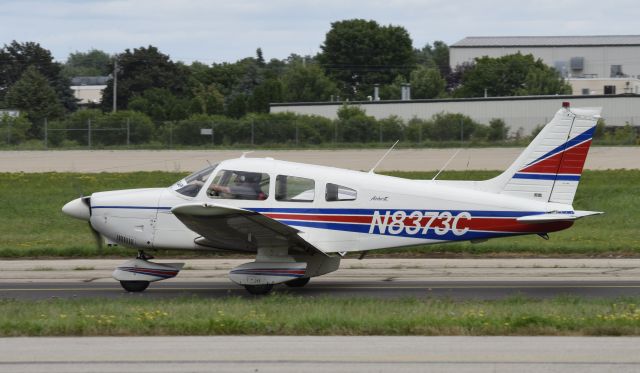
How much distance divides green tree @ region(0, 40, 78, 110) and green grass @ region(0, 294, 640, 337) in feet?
275

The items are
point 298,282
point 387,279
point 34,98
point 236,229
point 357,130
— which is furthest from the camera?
point 34,98

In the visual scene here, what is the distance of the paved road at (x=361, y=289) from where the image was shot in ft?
46.3

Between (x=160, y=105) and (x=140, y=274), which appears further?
(x=160, y=105)

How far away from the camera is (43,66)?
311ft

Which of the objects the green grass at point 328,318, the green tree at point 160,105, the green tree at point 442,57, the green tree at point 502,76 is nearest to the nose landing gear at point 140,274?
the green grass at point 328,318

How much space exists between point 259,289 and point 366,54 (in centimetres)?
9836

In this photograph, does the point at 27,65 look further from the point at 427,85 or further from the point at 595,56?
the point at 595,56

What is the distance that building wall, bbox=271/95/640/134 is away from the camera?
58094 mm

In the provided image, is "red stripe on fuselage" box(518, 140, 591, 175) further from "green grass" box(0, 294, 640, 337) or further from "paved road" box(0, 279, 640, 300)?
"green grass" box(0, 294, 640, 337)

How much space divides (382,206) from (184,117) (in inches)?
2518

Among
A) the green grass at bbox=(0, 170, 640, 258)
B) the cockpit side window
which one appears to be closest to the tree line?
the green grass at bbox=(0, 170, 640, 258)

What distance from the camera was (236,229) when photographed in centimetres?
1388

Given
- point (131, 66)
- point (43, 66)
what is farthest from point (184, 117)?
point (43, 66)

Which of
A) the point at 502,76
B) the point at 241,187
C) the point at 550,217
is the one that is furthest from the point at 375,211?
the point at 502,76
